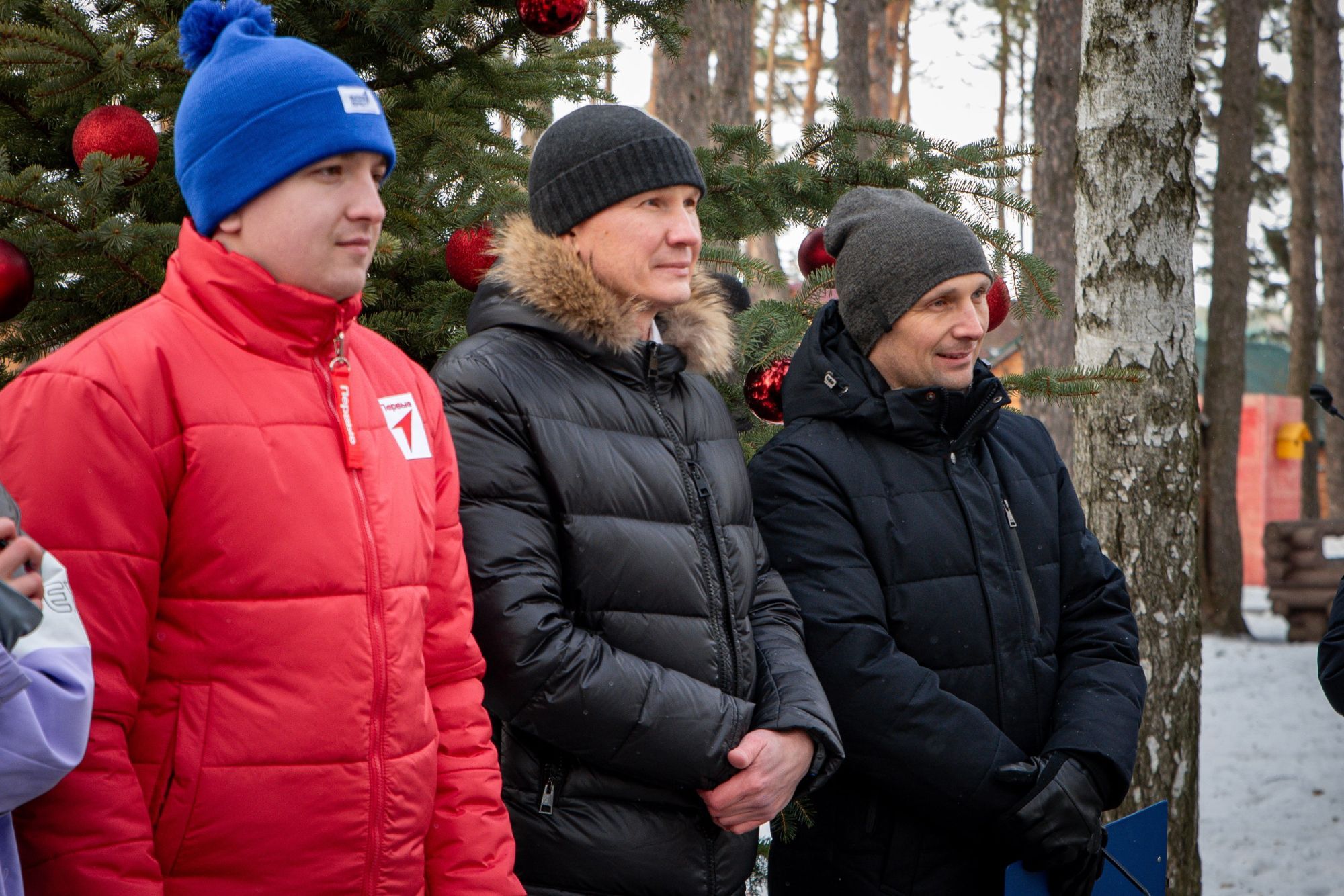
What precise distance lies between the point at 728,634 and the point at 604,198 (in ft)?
2.96

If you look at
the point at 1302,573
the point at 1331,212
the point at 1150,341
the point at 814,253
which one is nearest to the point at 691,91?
the point at 1150,341

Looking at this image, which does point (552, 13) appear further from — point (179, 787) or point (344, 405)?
point (179, 787)

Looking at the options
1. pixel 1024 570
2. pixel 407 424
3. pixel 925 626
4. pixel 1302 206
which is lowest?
pixel 925 626

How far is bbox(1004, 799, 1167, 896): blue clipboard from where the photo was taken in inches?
105

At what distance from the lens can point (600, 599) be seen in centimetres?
215

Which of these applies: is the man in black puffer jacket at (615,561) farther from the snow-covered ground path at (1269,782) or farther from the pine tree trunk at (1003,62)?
the pine tree trunk at (1003,62)

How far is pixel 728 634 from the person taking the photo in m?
2.28

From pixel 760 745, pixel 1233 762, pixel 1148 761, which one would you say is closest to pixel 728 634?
pixel 760 745

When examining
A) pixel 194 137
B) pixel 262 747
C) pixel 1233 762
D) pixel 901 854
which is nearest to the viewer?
pixel 262 747

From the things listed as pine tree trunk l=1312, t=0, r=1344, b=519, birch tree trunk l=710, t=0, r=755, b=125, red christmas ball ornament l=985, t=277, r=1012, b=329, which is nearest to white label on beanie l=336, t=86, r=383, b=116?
red christmas ball ornament l=985, t=277, r=1012, b=329

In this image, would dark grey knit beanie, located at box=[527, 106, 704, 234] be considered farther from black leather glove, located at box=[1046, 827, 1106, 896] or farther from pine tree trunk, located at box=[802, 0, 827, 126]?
pine tree trunk, located at box=[802, 0, 827, 126]

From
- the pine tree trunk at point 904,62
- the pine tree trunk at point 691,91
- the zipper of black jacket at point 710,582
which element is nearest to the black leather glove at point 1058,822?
the zipper of black jacket at point 710,582

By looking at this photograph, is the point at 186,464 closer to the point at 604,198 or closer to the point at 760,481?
the point at 604,198

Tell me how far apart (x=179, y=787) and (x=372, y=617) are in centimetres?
33
